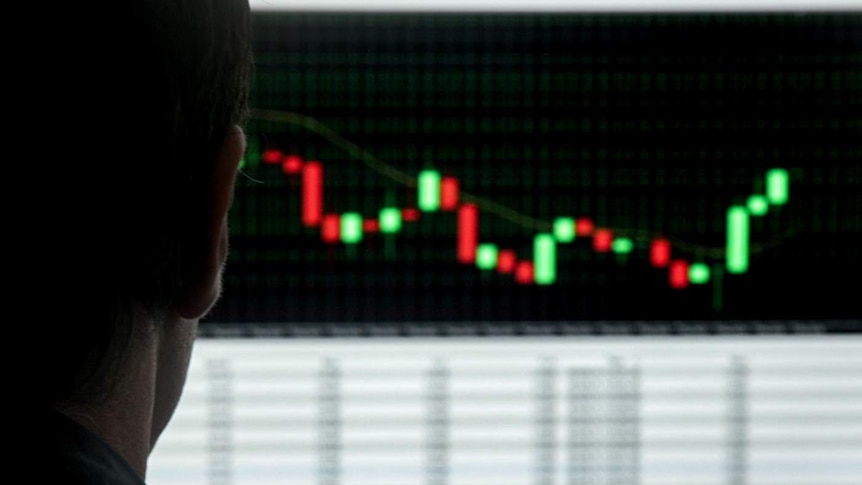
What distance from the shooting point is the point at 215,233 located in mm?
471

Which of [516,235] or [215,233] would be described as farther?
[516,235]

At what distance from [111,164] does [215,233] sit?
57 mm

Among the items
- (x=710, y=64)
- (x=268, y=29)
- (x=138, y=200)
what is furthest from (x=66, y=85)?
(x=710, y=64)

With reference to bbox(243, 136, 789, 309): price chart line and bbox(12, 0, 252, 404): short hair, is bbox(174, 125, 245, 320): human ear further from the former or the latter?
bbox(243, 136, 789, 309): price chart line

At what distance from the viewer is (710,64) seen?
1.29 metres

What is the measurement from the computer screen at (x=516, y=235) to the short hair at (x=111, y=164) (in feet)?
2.62

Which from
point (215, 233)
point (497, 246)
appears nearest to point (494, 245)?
point (497, 246)

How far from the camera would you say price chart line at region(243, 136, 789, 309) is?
1263mm

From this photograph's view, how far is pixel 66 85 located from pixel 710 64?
3.20 feet

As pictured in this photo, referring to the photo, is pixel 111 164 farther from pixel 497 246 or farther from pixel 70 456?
pixel 497 246

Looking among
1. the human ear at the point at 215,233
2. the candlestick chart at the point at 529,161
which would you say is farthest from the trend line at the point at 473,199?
the human ear at the point at 215,233

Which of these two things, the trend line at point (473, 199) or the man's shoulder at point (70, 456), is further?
the trend line at point (473, 199)

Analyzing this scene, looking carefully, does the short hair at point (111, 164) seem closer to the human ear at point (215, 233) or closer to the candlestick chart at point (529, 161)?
the human ear at point (215, 233)

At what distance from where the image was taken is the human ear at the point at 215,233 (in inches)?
18.3
